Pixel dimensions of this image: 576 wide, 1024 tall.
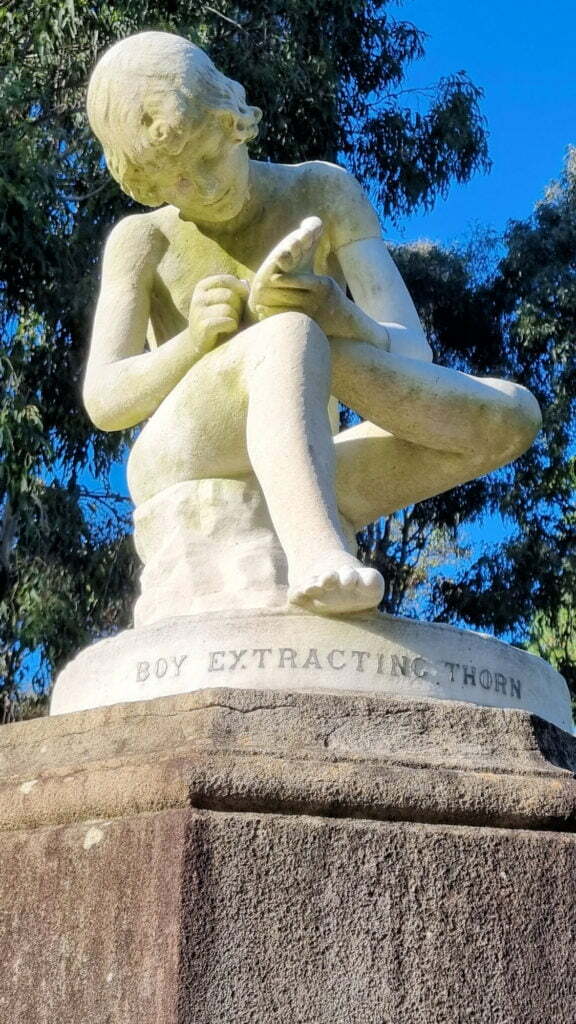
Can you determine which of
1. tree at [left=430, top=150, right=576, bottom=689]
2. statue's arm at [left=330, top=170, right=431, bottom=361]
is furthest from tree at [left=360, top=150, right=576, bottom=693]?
statue's arm at [left=330, top=170, right=431, bottom=361]

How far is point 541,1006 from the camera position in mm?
2738

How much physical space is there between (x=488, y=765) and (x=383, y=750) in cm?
22

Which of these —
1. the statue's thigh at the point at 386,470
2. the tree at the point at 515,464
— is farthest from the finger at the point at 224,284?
the tree at the point at 515,464

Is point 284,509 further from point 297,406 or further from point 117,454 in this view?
point 117,454

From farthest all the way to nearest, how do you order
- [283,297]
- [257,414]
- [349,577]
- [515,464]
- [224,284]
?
[515,464] < [224,284] < [283,297] < [257,414] < [349,577]

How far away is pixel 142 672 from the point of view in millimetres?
3236

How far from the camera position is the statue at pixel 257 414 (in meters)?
3.14

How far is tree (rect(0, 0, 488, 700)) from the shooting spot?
10594 mm

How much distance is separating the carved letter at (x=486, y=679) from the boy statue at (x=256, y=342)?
433mm

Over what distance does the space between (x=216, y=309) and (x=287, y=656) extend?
3.27 ft

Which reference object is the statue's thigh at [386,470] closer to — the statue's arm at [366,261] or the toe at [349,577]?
the statue's arm at [366,261]

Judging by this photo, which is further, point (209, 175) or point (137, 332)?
point (137, 332)

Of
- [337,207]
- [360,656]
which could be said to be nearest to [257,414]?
[360,656]

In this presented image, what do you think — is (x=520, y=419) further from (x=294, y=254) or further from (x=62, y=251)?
(x=62, y=251)
